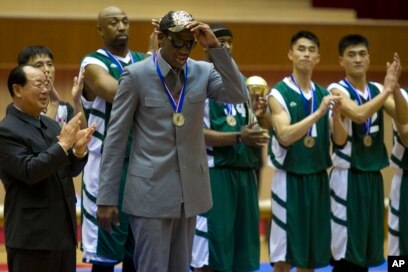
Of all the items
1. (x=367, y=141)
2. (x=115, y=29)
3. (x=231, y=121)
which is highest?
(x=115, y=29)

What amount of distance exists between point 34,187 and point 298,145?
7.93 ft

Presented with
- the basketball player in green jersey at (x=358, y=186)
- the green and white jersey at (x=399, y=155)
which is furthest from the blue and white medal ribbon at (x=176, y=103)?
the green and white jersey at (x=399, y=155)

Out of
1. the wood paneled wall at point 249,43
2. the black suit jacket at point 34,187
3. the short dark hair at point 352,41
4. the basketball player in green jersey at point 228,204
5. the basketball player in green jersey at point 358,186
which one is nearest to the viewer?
the black suit jacket at point 34,187

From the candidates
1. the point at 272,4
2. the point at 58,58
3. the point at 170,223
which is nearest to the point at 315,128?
the point at 170,223

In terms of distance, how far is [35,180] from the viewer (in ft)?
14.2

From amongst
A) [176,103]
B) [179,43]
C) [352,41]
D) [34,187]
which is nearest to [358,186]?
[352,41]

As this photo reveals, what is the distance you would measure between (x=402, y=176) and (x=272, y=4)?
497cm

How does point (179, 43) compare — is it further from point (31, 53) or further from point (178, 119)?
point (31, 53)

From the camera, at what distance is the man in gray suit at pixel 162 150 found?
14.8ft

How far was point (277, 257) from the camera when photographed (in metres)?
6.30

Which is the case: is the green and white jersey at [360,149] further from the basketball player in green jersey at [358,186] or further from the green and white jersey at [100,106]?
the green and white jersey at [100,106]

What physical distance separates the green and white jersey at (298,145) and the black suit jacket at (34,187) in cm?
218

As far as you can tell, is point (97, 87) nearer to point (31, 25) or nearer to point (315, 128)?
point (315, 128)

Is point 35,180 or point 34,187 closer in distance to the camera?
point 35,180
